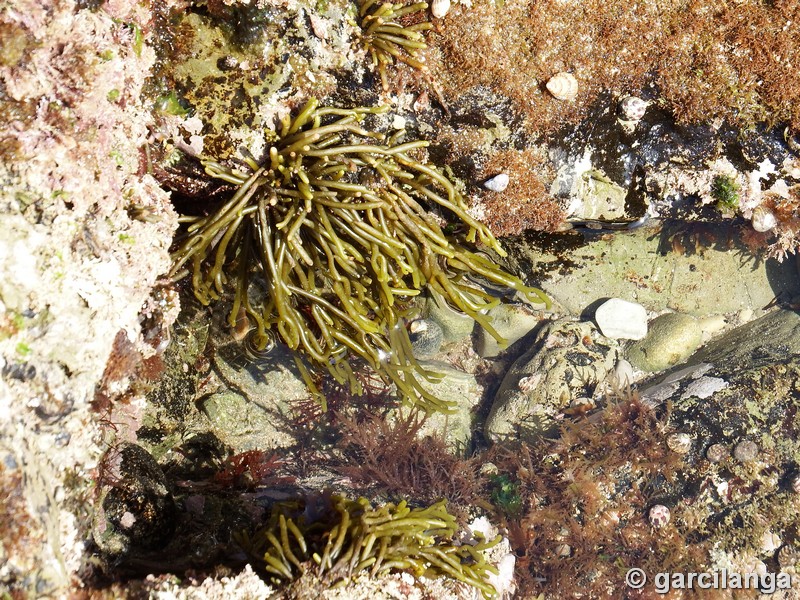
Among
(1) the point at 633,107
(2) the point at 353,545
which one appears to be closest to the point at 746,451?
(1) the point at 633,107

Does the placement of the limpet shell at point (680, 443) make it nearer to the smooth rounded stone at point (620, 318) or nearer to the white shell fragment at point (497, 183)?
the smooth rounded stone at point (620, 318)

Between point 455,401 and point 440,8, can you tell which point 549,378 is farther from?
point 440,8

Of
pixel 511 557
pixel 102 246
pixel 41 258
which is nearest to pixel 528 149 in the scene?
pixel 102 246

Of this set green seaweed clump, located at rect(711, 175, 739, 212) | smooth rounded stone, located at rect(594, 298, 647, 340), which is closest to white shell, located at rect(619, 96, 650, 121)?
green seaweed clump, located at rect(711, 175, 739, 212)

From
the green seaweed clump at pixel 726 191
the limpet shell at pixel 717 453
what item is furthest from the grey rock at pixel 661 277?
the limpet shell at pixel 717 453

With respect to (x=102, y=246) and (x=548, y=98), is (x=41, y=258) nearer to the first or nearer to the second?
(x=102, y=246)

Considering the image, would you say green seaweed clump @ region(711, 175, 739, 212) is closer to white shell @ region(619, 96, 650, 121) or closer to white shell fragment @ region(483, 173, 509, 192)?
white shell @ region(619, 96, 650, 121)
